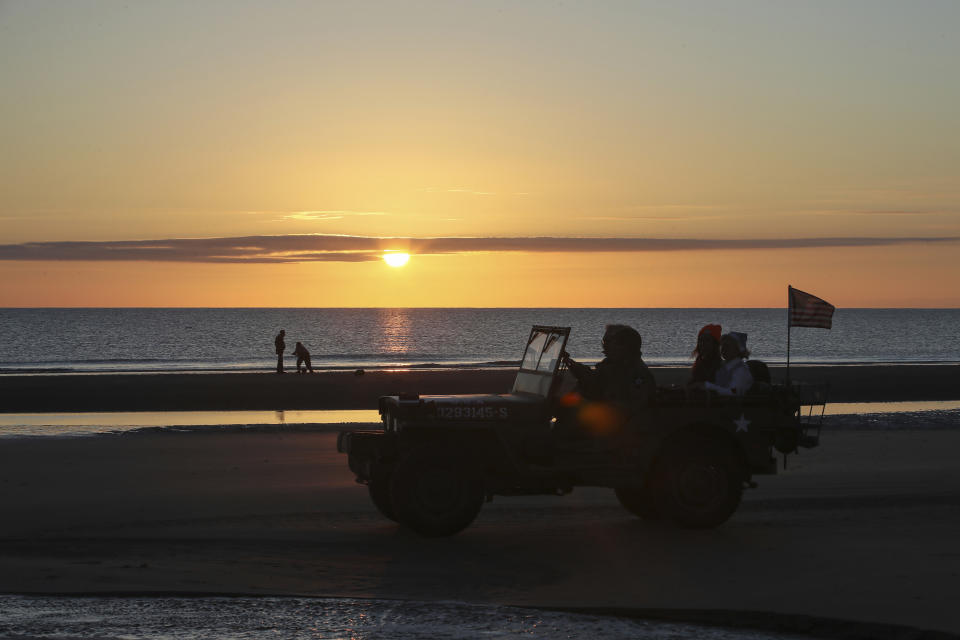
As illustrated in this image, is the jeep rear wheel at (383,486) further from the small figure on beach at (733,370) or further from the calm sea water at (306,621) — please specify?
the small figure on beach at (733,370)

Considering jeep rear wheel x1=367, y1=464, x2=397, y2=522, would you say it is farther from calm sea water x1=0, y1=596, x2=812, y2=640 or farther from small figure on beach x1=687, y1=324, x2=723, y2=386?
small figure on beach x1=687, y1=324, x2=723, y2=386

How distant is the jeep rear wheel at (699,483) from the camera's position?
10.8 metres

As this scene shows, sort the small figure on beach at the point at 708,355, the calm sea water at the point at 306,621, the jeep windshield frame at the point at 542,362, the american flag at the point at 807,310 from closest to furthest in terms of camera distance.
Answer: the calm sea water at the point at 306,621 < the jeep windshield frame at the point at 542,362 < the small figure on beach at the point at 708,355 < the american flag at the point at 807,310

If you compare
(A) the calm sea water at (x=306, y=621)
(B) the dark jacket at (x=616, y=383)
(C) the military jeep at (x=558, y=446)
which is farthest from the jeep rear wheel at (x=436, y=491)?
(A) the calm sea water at (x=306, y=621)

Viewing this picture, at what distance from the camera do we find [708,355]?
11.4m

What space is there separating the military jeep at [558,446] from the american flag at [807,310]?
1872 mm

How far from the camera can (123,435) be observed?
21906 millimetres

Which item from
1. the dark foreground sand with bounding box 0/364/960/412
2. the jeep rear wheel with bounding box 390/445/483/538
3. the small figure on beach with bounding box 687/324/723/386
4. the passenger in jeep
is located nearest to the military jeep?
the jeep rear wheel with bounding box 390/445/483/538

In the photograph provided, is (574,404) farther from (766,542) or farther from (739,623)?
(739,623)

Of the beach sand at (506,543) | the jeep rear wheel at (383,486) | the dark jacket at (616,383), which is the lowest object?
the beach sand at (506,543)

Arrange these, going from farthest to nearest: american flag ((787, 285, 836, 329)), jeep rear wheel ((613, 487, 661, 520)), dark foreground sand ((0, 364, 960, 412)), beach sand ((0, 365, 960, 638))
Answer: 1. dark foreground sand ((0, 364, 960, 412))
2. american flag ((787, 285, 836, 329))
3. jeep rear wheel ((613, 487, 661, 520))
4. beach sand ((0, 365, 960, 638))

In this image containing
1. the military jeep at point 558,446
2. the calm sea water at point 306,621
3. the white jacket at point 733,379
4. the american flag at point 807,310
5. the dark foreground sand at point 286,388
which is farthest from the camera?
the dark foreground sand at point 286,388

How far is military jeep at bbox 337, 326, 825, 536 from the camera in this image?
10.4 meters

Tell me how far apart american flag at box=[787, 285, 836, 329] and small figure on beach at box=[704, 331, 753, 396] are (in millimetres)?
1786
